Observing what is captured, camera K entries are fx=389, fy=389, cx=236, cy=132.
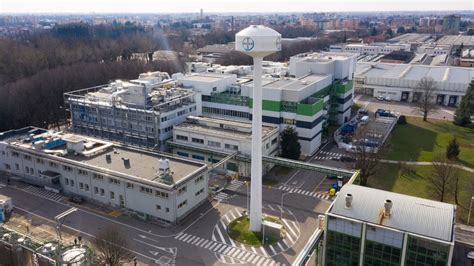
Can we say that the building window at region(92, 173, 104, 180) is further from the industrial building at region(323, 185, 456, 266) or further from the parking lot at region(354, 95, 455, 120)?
the parking lot at region(354, 95, 455, 120)

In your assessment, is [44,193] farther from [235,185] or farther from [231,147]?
[231,147]

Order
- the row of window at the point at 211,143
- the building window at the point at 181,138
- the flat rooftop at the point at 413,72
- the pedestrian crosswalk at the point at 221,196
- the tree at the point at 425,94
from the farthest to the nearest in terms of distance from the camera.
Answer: the flat rooftop at the point at 413,72 → the tree at the point at 425,94 → the building window at the point at 181,138 → the row of window at the point at 211,143 → the pedestrian crosswalk at the point at 221,196

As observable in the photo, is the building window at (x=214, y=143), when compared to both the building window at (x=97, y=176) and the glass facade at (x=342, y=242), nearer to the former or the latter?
the building window at (x=97, y=176)

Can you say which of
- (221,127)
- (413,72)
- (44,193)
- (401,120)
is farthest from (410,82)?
(44,193)

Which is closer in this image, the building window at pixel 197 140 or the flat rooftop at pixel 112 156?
the flat rooftop at pixel 112 156

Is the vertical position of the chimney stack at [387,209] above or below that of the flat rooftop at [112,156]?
above

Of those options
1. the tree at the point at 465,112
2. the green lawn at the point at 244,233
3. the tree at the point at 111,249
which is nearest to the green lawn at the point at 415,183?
the green lawn at the point at 244,233

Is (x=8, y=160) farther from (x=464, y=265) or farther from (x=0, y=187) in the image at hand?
(x=464, y=265)
